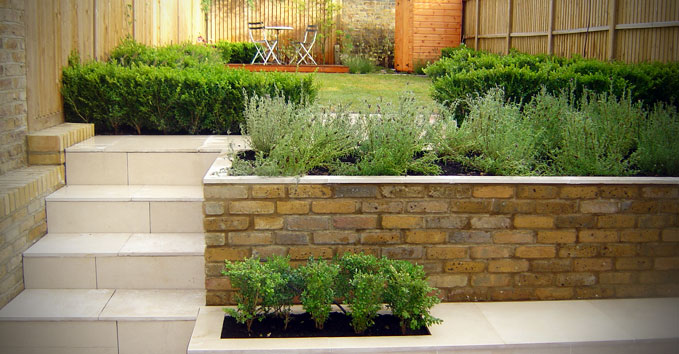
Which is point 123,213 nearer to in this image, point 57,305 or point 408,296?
point 57,305

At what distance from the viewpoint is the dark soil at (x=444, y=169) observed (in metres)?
3.76

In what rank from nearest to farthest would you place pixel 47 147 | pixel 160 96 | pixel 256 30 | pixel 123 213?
pixel 123 213, pixel 47 147, pixel 160 96, pixel 256 30

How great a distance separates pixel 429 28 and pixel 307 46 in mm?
4244

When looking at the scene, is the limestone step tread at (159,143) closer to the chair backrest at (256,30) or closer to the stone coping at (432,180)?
the stone coping at (432,180)

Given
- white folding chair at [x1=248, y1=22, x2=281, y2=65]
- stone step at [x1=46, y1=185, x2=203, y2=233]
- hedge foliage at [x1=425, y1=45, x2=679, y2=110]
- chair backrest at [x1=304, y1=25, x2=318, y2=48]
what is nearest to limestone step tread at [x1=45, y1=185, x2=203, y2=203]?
stone step at [x1=46, y1=185, x2=203, y2=233]

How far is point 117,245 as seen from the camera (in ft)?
12.5

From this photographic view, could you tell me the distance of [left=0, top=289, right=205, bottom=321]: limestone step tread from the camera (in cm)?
331

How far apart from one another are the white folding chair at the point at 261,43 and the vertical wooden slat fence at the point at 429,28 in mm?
3597

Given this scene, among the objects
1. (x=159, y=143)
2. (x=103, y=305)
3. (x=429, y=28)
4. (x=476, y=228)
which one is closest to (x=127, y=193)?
(x=159, y=143)

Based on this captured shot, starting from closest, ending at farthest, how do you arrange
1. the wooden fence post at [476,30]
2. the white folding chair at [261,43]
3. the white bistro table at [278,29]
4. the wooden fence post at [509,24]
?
the wooden fence post at [509,24], the wooden fence post at [476,30], the white folding chair at [261,43], the white bistro table at [278,29]

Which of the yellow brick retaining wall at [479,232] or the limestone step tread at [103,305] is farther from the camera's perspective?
the yellow brick retaining wall at [479,232]

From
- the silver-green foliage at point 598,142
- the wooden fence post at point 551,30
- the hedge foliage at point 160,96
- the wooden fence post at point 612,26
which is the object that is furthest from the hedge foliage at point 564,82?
the wooden fence post at point 551,30

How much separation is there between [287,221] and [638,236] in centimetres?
197

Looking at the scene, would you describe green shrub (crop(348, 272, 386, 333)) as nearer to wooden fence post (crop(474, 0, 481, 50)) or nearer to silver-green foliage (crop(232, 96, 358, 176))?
silver-green foliage (crop(232, 96, 358, 176))
